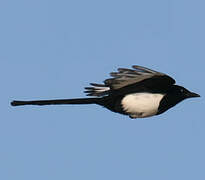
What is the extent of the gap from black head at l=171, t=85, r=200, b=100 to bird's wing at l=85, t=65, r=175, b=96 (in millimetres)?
198

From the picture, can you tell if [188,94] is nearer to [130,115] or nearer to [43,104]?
[130,115]

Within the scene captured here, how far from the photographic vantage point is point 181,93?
777cm

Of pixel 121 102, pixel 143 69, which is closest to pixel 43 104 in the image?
pixel 121 102

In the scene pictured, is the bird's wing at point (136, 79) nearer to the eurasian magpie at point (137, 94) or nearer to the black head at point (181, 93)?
the eurasian magpie at point (137, 94)

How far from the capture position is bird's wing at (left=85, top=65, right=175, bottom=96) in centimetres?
710

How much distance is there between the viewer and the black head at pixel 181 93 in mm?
7699

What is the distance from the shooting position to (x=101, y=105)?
25.2ft

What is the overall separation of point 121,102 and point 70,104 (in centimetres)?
55

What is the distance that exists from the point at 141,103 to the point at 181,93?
525 millimetres

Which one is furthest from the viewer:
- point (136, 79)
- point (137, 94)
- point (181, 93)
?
point (181, 93)

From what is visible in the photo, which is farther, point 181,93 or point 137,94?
point 181,93

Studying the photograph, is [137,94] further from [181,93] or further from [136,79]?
[181,93]

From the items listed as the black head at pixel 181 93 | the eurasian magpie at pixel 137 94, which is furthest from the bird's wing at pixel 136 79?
A: the black head at pixel 181 93

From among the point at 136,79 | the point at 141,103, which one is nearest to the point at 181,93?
the point at 141,103
